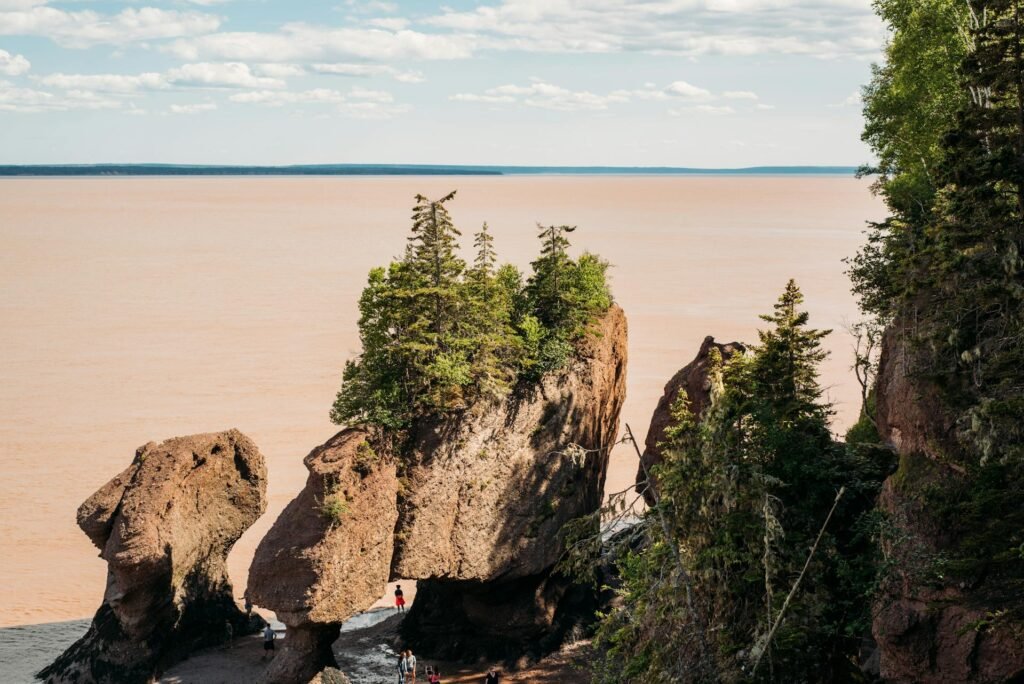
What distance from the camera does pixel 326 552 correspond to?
29.8 meters

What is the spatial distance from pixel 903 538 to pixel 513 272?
17892 millimetres

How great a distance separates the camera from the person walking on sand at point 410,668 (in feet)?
112

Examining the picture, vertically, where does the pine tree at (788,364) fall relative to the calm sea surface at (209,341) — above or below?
above

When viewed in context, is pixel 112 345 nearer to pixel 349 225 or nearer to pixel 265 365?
pixel 265 365

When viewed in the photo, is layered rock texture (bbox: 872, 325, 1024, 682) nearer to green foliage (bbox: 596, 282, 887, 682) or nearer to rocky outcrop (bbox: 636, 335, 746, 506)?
green foliage (bbox: 596, 282, 887, 682)

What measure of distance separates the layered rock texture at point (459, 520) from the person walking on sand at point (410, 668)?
7.90 ft

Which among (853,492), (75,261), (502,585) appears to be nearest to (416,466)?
(502,585)

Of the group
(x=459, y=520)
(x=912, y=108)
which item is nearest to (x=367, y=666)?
(x=459, y=520)

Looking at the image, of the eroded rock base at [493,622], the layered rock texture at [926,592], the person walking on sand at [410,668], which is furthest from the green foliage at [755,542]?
the eroded rock base at [493,622]

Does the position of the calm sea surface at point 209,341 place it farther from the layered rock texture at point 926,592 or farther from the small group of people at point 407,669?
the layered rock texture at point 926,592

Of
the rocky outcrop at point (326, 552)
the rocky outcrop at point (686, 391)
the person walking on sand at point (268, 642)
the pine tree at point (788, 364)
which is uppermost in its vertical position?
the pine tree at point (788, 364)

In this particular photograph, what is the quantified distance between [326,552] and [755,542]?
12.5 metres

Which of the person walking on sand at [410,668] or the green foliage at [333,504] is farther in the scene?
the person walking on sand at [410,668]

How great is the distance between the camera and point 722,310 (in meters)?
A: 96.2
